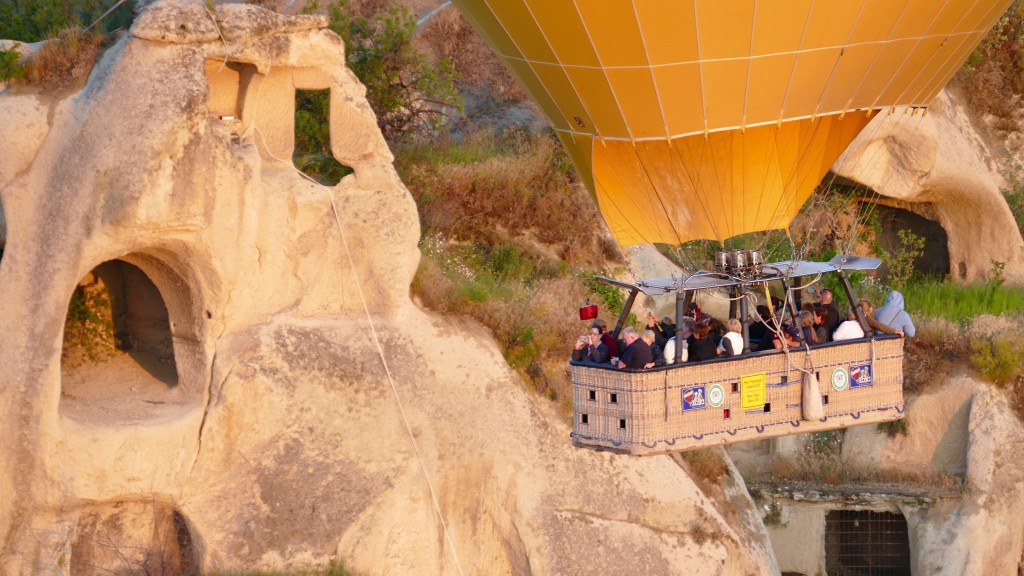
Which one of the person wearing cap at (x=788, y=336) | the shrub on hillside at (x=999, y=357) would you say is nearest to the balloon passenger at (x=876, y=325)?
the person wearing cap at (x=788, y=336)

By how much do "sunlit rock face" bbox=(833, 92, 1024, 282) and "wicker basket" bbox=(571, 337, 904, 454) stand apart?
8.86m

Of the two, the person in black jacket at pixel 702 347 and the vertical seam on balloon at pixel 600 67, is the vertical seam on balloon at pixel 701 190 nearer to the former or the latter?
the vertical seam on balloon at pixel 600 67

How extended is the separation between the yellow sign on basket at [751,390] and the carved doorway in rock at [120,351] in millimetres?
5129

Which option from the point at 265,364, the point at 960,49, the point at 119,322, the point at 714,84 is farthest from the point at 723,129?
the point at 119,322

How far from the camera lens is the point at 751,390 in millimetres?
14242

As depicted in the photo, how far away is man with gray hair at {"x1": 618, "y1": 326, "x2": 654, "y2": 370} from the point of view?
14.0m

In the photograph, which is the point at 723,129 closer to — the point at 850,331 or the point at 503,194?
the point at 850,331

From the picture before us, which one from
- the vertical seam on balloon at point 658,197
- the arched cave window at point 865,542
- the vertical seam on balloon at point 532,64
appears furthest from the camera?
the arched cave window at point 865,542

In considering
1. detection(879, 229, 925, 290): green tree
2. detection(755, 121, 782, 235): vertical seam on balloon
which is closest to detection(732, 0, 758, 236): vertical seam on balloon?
detection(755, 121, 782, 235): vertical seam on balloon

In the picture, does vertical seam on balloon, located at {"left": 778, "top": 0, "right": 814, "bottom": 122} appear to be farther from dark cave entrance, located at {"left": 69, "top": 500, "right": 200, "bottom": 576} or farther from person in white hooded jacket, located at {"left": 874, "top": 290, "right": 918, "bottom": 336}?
dark cave entrance, located at {"left": 69, "top": 500, "right": 200, "bottom": 576}

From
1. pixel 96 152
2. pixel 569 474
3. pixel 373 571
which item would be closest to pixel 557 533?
pixel 569 474

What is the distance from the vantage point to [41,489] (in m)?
14.2

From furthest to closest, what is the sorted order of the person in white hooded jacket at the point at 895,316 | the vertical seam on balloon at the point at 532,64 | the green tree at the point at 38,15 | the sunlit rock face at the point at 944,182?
the sunlit rock face at the point at 944,182
the green tree at the point at 38,15
the person in white hooded jacket at the point at 895,316
the vertical seam on balloon at the point at 532,64

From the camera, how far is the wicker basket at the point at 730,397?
1390 centimetres
